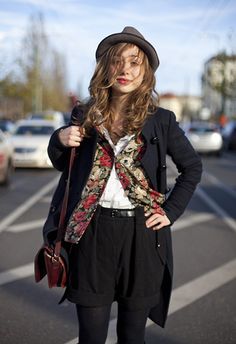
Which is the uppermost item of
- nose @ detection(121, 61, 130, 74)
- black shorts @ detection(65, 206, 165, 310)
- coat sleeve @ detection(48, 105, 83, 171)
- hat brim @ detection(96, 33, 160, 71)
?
hat brim @ detection(96, 33, 160, 71)

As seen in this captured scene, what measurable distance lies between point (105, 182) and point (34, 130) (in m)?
17.4

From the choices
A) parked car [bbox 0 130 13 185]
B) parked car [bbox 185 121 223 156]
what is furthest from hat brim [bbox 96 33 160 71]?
parked car [bbox 185 121 223 156]

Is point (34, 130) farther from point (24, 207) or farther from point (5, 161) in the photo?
point (24, 207)

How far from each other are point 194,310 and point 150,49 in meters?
2.78

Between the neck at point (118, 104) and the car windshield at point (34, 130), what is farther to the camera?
the car windshield at point (34, 130)

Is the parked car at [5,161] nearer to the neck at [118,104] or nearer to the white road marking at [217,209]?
the white road marking at [217,209]

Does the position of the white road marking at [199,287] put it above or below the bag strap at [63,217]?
below

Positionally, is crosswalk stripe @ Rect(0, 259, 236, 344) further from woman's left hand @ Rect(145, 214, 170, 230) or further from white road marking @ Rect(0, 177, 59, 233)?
white road marking @ Rect(0, 177, 59, 233)

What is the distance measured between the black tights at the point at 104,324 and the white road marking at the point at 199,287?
64.7 inches

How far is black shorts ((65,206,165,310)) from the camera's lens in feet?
8.54

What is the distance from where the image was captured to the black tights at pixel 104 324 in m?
2.62

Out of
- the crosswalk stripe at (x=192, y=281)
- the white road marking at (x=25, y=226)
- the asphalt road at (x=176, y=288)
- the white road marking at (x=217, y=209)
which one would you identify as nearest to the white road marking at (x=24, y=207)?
the asphalt road at (x=176, y=288)

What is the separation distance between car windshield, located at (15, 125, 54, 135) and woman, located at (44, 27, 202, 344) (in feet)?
55.8

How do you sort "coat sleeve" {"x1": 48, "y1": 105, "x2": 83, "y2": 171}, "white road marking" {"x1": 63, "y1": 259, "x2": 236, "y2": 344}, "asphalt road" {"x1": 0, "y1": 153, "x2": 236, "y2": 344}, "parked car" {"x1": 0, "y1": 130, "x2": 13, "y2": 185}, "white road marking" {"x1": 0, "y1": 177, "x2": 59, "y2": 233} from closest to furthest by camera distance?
"coat sleeve" {"x1": 48, "y1": 105, "x2": 83, "y2": 171} → "asphalt road" {"x1": 0, "y1": 153, "x2": 236, "y2": 344} → "white road marking" {"x1": 63, "y1": 259, "x2": 236, "y2": 344} → "white road marking" {"x1": 0, "y1": 177, "x2": 59, "y2": 233} → "parked car" {"x1": 0, "y1": 130, "x2": 13, "y2": 185}
